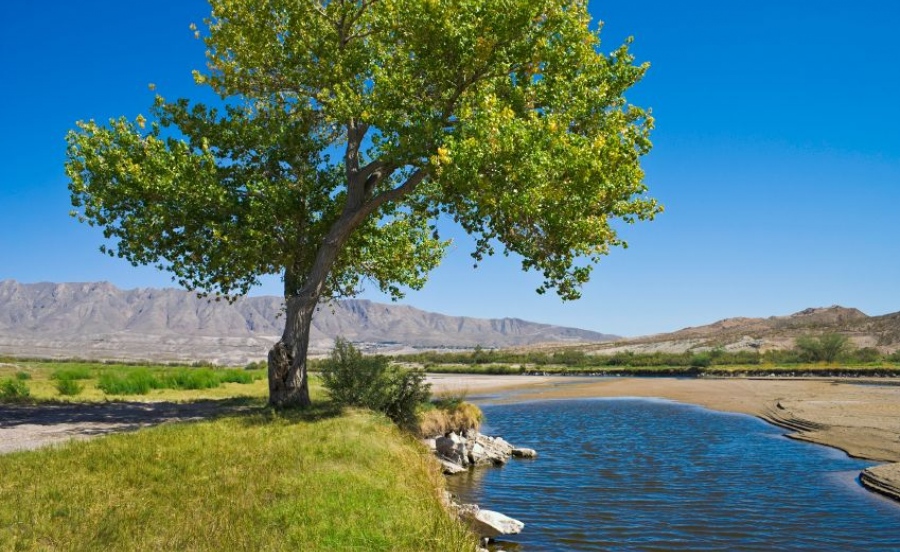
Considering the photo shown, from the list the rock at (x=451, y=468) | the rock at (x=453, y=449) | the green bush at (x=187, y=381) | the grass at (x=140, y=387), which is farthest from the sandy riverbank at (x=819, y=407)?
the green bush at (x=187, y=381)

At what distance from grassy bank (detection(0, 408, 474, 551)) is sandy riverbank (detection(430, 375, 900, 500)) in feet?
44.9

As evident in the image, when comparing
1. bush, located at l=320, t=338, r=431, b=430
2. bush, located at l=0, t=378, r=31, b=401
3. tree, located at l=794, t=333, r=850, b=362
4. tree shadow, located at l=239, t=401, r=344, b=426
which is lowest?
bush, located at l=0, t=378, r=31, b=401

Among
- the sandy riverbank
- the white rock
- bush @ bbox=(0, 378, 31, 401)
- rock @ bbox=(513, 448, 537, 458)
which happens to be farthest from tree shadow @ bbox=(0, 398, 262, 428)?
the sandy riverbank

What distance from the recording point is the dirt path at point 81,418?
648 inches

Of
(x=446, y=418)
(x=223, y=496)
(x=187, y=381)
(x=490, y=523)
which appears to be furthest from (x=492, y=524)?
(x=187, y=381)

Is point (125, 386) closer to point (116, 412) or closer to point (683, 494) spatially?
point (116, 412)

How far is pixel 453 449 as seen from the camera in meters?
23.2

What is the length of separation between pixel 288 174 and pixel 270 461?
47.1 feet

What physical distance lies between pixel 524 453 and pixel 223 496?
16.1 metres

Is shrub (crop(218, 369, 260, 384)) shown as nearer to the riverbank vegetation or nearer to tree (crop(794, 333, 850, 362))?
the riverbank vegetation

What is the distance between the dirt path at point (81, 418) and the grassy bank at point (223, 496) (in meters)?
2.84

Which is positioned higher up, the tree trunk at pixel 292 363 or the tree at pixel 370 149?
the tree at pixel 370 149

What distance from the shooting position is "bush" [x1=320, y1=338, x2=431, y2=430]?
22422 millimetres

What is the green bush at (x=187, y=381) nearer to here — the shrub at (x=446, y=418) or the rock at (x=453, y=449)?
the shrub at (x=446, y=418)
